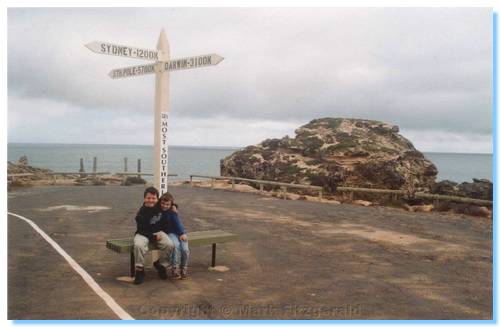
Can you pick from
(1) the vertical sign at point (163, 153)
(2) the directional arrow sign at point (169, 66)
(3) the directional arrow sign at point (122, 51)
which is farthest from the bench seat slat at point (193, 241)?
(3) the directional arrow sign at point (122, 51)

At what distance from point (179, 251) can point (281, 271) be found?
61.9 inches

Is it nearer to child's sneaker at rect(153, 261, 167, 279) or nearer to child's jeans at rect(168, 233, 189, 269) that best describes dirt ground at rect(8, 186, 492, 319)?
child's sneaker at rect(153, 261, 167, 279)

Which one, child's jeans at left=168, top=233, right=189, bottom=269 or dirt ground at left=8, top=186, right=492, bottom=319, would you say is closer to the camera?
dirt ground at left=8, top=186, right=492, bottom=319

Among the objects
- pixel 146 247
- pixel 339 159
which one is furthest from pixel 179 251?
pixel 339 159

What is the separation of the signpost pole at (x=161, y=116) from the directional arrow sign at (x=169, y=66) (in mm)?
74

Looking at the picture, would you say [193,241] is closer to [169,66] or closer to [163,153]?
[163,153]

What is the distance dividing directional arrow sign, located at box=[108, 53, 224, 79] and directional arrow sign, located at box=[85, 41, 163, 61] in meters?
0.18

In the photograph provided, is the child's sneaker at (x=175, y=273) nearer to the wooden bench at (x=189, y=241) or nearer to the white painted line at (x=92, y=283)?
the wooden bench at (x=189, y=241)

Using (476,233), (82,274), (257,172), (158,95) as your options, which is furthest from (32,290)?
(257,172)

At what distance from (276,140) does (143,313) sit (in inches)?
996

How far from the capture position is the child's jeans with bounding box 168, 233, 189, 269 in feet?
21.6

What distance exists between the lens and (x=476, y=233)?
1084cm

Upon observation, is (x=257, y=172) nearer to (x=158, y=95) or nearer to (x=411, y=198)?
(x=411, y=198)

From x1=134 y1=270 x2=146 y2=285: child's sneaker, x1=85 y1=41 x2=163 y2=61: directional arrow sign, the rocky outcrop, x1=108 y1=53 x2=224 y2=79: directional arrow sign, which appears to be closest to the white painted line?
x1=134 y1=270 x2=146 y2=285: child's sneaker
